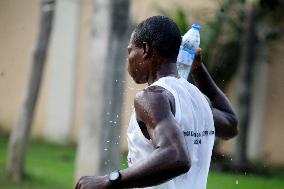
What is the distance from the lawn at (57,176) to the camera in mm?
8750

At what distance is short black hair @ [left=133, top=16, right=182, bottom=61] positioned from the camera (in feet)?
8.97

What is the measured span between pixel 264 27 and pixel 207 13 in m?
0.81

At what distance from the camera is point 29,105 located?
8805 mm

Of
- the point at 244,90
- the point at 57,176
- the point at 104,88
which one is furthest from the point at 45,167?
the point at 104,88

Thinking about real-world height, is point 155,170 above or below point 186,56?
below

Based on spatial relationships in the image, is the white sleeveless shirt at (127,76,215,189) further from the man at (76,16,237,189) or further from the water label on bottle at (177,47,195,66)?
Result: the water label on bottle at (177,47,195,66)

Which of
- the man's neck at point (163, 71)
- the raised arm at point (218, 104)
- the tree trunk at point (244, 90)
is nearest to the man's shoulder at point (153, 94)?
the man's neck at point (163, 71)

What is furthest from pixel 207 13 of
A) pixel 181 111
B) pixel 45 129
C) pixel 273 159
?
pixel 181 111

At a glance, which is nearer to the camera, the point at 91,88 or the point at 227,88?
the point at 91,88

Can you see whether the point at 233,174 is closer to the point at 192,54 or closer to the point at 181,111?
the point at 192,54

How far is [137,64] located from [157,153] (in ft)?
1.49

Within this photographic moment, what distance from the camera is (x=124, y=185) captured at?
2.52 meters

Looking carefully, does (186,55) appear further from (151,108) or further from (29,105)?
(29,105)

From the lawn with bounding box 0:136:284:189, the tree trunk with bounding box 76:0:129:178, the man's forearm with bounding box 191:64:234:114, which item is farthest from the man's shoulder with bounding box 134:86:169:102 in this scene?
the lawn with bounding box 0:136:284:189
